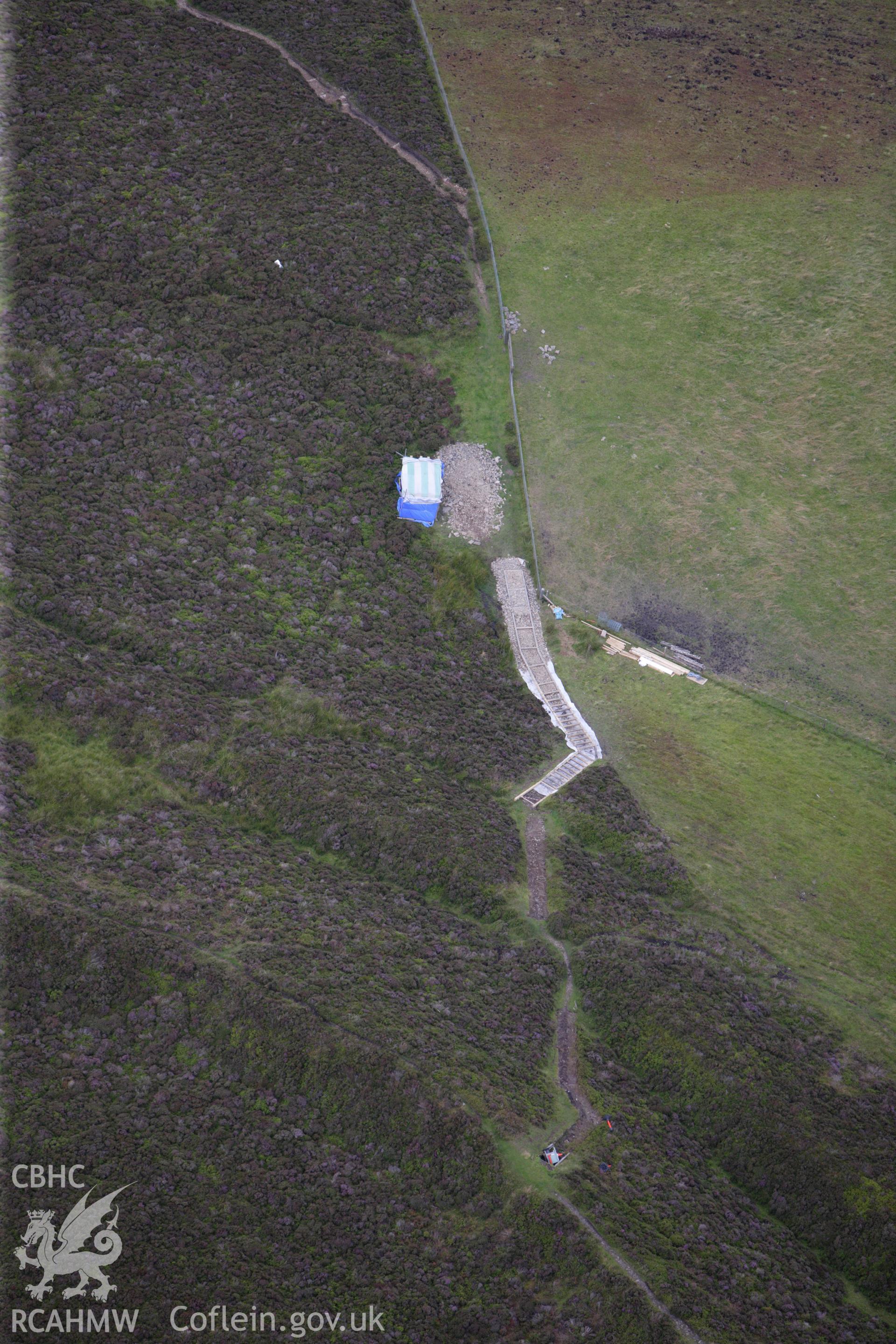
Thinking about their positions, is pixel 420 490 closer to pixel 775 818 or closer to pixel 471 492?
pixel 471 492

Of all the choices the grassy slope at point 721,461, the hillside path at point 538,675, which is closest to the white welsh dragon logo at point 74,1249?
the hillside path at point 538,675

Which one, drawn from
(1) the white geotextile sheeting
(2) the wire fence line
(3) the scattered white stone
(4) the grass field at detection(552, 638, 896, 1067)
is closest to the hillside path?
(1) the white geotextile sheeting

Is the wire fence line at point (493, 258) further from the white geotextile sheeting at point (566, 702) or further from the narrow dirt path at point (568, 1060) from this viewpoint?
the narrow dirt path at point (568, 1060)

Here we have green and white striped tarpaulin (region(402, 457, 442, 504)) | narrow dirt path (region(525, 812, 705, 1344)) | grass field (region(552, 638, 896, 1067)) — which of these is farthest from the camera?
green and white striped tarpaulin (region(402, 457, 442, 504))

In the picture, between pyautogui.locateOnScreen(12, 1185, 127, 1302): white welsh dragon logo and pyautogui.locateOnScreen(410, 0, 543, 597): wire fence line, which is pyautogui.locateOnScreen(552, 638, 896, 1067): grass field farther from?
pyautogui.locateOnScreen(12, 1185, 127, 1302): white welsh dragon logo

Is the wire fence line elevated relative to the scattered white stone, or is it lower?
elevated

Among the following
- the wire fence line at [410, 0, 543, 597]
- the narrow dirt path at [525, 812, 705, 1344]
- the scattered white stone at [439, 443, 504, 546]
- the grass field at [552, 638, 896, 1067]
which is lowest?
the narrow dirt path at [525, 812, 705, 1344]

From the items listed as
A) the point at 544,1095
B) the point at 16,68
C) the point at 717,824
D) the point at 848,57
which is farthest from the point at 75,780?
the point at 848,57

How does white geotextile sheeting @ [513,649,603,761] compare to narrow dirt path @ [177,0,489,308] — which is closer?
white geotextile sheeting @ [513,649,603,761]
